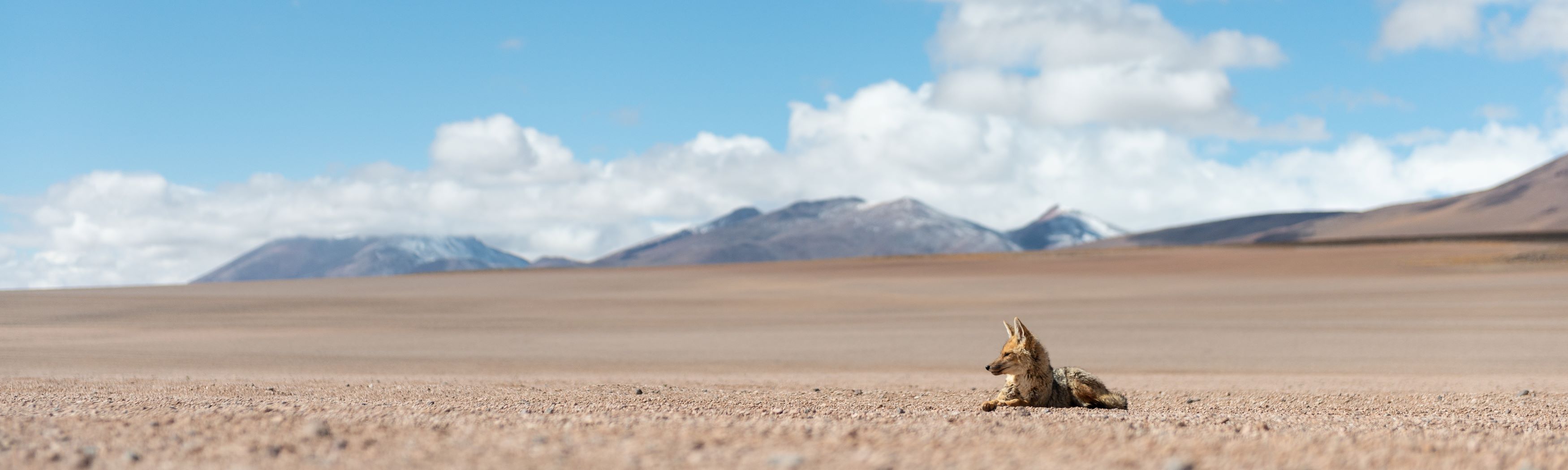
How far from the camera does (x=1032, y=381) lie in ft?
33.8

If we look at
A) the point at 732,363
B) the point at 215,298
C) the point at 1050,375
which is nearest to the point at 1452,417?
the point at 1050,375

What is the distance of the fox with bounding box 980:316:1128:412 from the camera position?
33.6ft

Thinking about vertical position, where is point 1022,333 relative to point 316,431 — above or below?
above

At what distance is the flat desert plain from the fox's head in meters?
0.69

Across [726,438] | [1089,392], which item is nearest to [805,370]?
[1089,392]

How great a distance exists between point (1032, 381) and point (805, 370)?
11.6 m

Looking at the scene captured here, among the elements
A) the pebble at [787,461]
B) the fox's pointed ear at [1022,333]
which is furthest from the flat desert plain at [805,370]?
the fox's pointed ear at [1022,333]

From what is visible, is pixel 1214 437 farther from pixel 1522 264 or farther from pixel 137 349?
pixel 1522 264

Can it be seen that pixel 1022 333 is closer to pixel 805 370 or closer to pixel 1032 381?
pixel 1032 381

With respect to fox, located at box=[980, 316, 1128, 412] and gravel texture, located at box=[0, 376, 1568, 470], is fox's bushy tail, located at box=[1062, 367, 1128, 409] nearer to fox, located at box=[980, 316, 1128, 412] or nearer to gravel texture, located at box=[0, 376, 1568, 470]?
fox, located at box=[980, 316, 1128, 412]

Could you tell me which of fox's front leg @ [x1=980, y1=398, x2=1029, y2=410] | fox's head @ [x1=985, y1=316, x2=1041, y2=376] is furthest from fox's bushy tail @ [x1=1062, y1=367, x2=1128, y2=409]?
fox's front leg @ [x1=980, y1=398, x2=1029, y2=410]

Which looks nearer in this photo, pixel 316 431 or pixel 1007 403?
pixel 316 431

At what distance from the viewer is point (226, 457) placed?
624 centimetres

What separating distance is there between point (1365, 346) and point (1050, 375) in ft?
60.9
